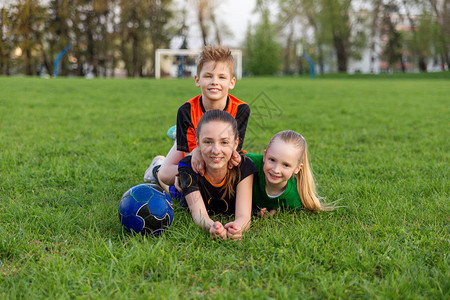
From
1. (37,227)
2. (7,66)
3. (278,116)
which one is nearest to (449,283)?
(37,227)

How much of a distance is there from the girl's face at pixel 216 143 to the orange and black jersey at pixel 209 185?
8.4 inches

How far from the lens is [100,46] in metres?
46.3

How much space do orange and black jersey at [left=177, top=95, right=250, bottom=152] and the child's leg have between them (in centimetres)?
20

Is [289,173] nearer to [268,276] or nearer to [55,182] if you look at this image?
[268,276]

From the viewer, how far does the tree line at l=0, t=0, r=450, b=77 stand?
137 ft

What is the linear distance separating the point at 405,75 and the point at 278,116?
1331 inches

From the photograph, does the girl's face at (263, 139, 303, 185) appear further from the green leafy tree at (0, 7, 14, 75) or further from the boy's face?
the green leafy tree at (0, 7, 14, 75)

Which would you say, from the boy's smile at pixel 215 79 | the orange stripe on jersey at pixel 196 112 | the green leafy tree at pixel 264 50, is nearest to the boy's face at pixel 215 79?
the boy's smile at pixel 215 79

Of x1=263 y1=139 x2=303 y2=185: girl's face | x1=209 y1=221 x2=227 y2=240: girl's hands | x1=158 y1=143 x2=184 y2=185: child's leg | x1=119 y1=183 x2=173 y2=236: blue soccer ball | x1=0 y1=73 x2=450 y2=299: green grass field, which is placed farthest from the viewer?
x1=158 y1=143 x2=184 y2=185: child's leg

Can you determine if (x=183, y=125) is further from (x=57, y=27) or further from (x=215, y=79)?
(x=57, y=27)

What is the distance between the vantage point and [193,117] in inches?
148

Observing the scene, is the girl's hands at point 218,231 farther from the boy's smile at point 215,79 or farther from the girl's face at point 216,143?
the boy's smile at point 215,79

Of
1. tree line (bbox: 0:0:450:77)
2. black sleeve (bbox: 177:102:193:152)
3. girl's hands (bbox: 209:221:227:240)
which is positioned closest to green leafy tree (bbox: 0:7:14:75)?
tree line (bbox: 0:0:450:77)

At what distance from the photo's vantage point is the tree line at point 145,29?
Answer: 1649 inches
